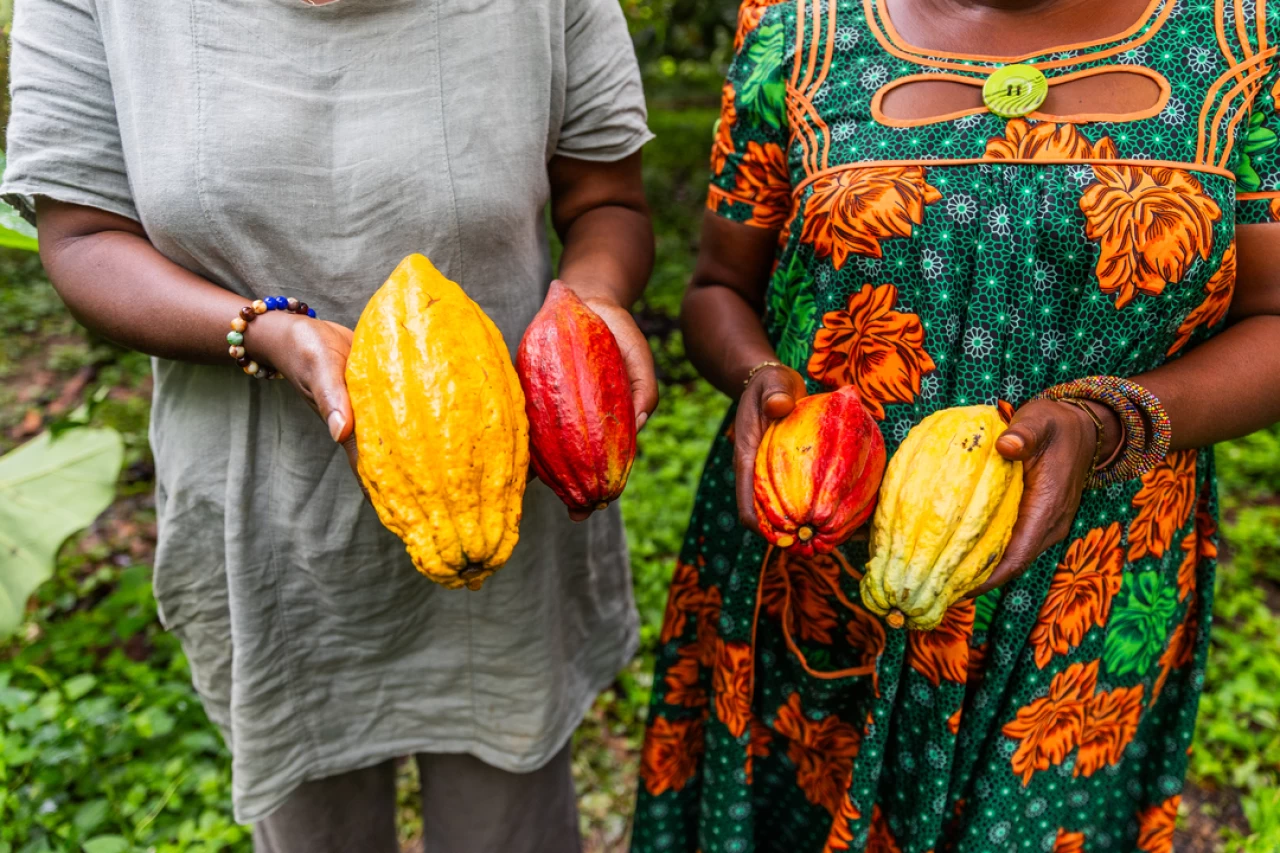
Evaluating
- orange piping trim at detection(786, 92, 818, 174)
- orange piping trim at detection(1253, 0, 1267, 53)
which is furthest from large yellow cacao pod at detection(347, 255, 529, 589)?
orange piping trim at detection(1253, 0, 1267, 53)

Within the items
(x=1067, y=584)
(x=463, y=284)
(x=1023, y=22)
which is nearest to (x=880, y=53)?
(x=1023, y=22)

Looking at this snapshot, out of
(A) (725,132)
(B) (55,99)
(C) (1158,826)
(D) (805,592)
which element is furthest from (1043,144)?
(B) (55,99)

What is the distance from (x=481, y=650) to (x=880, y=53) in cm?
106

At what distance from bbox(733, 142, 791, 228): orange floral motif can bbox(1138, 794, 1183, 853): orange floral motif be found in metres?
1.10

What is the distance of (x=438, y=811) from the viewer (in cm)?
166

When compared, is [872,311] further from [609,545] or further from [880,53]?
[609,545]

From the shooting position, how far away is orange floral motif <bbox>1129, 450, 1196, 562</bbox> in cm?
124

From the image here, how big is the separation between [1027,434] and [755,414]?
326mm

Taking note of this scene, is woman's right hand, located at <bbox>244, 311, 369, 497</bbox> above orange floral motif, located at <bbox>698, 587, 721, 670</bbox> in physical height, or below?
above

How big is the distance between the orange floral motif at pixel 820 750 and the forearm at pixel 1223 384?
664 millimetres

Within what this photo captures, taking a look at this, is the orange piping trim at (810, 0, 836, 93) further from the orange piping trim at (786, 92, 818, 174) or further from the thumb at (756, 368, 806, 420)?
the thumb at (756, 368, 806, 420)

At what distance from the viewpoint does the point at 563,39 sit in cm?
129

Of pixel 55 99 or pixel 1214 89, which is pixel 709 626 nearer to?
pixel 1214 89

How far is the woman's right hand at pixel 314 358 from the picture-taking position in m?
0.97
